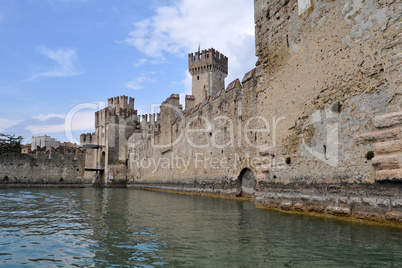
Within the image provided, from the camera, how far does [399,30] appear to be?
586cm

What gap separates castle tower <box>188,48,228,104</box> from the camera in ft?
173

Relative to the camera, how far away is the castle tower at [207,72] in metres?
52.7

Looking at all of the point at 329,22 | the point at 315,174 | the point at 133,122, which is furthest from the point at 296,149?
the point at 133,122

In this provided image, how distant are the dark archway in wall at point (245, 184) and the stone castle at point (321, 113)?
0.14ft

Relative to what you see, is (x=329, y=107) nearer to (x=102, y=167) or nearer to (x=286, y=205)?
(x=286, y=205)

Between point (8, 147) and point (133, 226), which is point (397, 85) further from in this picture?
point (8, 147)

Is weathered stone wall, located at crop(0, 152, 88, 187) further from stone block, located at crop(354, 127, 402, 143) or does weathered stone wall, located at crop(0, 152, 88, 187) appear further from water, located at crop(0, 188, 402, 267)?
stone block, located at crop(354, 127, 402, 143)

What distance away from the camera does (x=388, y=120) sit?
5.85 metres

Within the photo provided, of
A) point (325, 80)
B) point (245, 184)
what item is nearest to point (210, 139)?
point (245, 184)

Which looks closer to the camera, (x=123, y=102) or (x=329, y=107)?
(x=329, y=107)

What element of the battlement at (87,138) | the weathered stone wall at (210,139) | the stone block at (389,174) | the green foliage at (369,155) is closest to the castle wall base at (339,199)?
the stone block at (389,174)

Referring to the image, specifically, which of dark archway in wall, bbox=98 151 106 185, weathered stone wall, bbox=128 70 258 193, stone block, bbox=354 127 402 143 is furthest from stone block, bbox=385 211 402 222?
dark archway in wall, bbox=98 151 106 185

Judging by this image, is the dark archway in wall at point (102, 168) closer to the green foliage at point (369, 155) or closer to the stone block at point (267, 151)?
the stone block at point (267, 151)

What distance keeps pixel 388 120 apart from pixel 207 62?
159 feet
